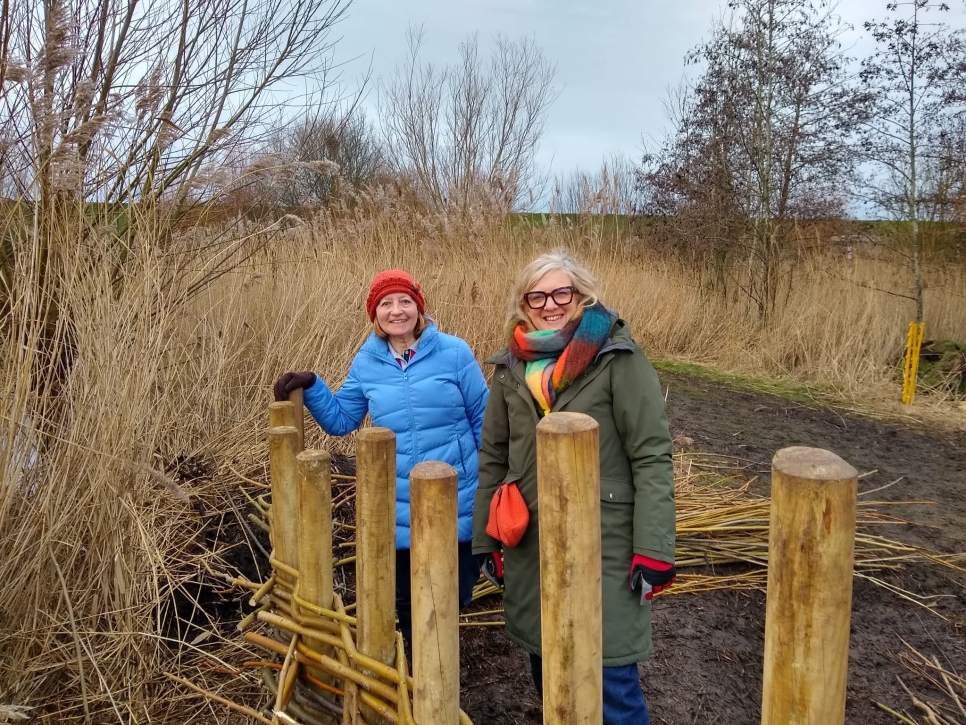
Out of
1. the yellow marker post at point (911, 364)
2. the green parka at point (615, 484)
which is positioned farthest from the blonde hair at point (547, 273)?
the yellow marker post at point (911, 364)

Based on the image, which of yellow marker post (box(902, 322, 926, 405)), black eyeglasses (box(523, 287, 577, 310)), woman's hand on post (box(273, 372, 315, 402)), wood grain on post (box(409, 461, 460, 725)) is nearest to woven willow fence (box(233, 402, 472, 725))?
wood grain on post (box(409, 461, 460, 725))

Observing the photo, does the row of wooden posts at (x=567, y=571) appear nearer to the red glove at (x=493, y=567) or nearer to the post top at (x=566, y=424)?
the post top at (x=566, y=424)

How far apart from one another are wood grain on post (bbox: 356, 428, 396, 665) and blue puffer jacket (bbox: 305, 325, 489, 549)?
0.63 metres

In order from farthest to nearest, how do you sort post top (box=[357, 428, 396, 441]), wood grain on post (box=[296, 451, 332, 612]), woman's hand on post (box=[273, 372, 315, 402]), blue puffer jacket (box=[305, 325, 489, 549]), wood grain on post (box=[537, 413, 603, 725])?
1. blue puffer jacket (box=[305, 325, 489, 549])
2. woman's hand on post (box=[273, 372, 315, 402])
3. wood grain on post (box=[296, 451, 332, 612])
4. post top (box=[357, 428, 396, 441])
5. wood grain on post (box=[537, 413, 603, 725])

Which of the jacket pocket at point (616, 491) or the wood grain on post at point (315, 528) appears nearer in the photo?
the wood grain on post at point (315, 528)

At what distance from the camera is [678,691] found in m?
2.13

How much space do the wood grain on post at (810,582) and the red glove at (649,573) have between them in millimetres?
601

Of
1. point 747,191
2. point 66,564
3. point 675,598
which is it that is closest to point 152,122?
point 66,564

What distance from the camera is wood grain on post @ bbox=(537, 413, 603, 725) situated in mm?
945

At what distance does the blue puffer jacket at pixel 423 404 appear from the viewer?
2082 mm

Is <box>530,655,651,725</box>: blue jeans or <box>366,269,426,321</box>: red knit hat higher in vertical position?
<box>366,269,426,321</box>: red knit hat

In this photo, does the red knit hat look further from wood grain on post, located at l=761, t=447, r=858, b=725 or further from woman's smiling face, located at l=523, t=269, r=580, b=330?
wood grain on post, located at l=761, t=447, r=858, b=725

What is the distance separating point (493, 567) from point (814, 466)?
1.22 m

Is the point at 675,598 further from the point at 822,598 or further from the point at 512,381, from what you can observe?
the point at 822,598
